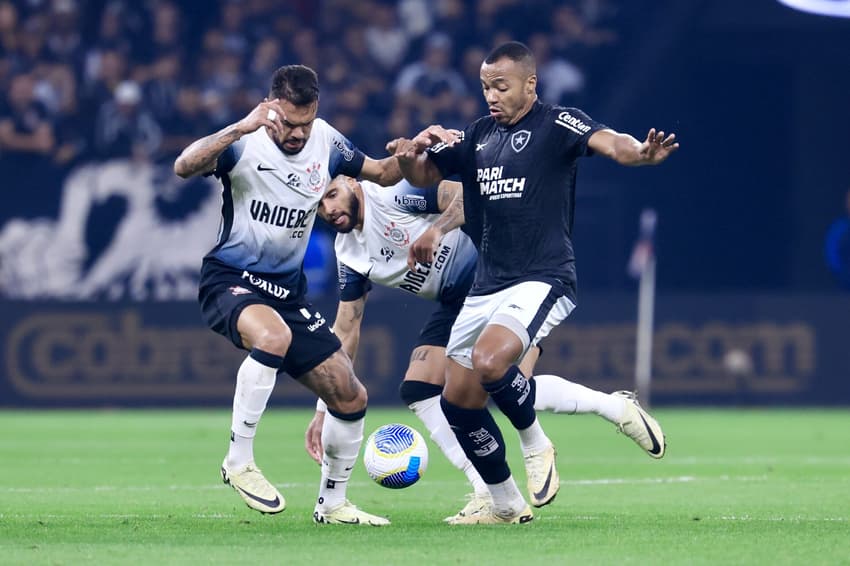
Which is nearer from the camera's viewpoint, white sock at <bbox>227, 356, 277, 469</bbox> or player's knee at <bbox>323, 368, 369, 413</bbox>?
white sock at <bbox>227, 356, 277, 469</bbox>

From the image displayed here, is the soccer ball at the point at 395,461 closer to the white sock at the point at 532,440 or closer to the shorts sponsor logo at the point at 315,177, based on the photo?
the white sock at the point at 532,440

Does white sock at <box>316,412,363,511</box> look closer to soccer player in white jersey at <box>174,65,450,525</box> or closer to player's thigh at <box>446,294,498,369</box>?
soccer player in white jersey at <box>174,65,450,525</box>

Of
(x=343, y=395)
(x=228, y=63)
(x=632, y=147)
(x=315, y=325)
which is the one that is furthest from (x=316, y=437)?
(x=228, y=63)

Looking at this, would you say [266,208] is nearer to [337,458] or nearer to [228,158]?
[228,158]

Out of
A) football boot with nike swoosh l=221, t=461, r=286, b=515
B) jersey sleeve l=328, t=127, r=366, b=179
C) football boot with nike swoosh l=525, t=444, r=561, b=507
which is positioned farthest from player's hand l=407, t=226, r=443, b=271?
football boot with nike swoosh l=221, t=461, r=286, b=515

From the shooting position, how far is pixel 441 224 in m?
9.49

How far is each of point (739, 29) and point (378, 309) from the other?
6.52m

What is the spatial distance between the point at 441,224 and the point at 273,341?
5.21 feet

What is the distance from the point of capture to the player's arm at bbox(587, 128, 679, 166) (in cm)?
780

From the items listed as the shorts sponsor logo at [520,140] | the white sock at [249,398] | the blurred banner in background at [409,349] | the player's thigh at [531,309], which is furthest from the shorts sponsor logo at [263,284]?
the blurred banner in background at [409,349]

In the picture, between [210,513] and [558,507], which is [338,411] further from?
[558,507]

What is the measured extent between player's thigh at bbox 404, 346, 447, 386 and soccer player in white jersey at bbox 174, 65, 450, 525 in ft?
3.12

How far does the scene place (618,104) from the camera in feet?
70.6

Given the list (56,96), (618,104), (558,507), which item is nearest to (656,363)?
(618,104)
